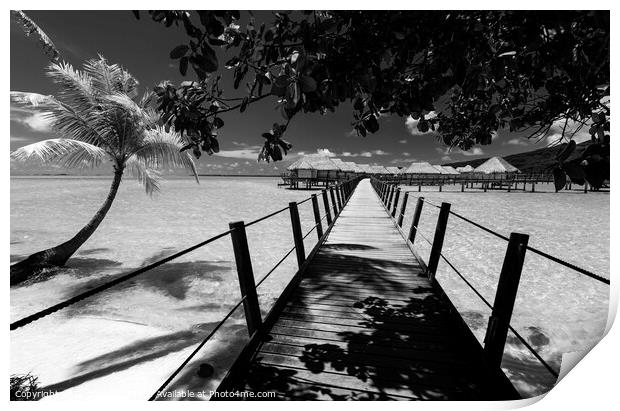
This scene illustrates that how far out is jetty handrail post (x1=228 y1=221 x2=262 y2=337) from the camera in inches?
101

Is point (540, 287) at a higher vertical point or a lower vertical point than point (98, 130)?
lower

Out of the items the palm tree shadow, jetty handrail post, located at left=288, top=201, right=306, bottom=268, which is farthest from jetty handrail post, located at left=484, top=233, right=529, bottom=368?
the palm tree shadow

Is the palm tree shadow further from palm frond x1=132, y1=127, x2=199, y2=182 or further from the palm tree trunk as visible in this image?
palm frond x1=132, y1=127, x2=199, y2=182

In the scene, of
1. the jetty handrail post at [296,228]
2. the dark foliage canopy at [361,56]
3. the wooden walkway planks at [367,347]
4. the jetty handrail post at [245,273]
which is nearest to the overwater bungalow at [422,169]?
the jetty handrail post at [296,228]

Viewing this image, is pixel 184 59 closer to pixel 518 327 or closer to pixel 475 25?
pixel 475 25

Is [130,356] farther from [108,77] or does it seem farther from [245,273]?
[108,77]

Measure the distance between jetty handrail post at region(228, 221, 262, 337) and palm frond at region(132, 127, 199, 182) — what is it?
259 inches

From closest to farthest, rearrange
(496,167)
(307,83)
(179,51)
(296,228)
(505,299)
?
(307,83)
(179,51)
(505,299)
(296,228)
(496,167)

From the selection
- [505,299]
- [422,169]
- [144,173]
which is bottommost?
[505,299]

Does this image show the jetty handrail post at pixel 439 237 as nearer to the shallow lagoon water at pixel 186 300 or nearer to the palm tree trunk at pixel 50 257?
the shallow lagoon water at pixel 186 300

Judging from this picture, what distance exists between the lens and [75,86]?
791 centimetres

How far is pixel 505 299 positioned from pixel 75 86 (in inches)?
390

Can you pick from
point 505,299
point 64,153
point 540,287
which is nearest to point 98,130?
point 64,153
